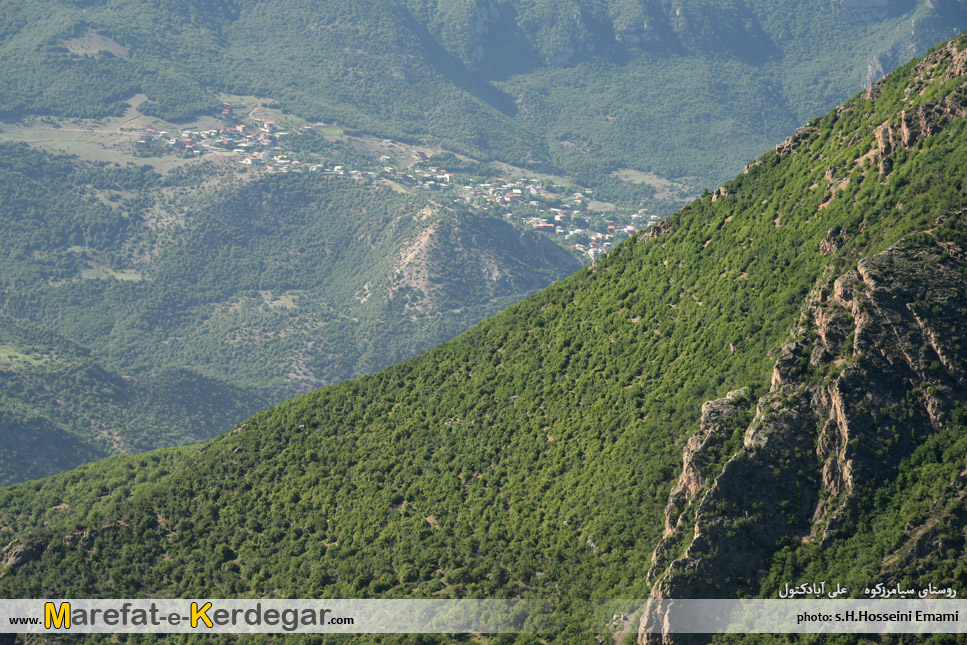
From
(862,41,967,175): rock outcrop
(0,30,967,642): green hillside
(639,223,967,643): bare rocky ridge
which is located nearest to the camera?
(639,223,967,643): bare rocky ridge

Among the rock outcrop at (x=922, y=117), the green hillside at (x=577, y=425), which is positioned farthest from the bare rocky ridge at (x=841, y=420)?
the rock outcrop at (x=922, y=117)

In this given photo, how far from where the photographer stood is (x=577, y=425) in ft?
284

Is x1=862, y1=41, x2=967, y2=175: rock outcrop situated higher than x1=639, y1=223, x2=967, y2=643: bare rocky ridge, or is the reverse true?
x1=862, y1=41, x2=967, y2=175: rock outcrop

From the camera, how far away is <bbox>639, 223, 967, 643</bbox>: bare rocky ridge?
5912 cm

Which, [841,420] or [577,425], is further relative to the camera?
[577,425]

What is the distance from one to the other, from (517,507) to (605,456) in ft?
27.7

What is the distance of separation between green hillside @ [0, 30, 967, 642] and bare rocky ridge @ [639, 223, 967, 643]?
0.93 ft

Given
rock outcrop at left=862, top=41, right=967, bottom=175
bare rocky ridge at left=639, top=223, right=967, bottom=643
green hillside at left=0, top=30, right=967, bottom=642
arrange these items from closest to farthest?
bare rocky ridge at left=639, top=223, right=967, bottom=643 < green hillside at left=0, top=30, right=967, bottom=642 < rock outcrop at left=862, top=41, right=967, bottom=175

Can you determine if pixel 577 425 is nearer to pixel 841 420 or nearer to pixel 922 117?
pixel 841 420

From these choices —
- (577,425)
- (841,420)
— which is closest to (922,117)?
(841,420)

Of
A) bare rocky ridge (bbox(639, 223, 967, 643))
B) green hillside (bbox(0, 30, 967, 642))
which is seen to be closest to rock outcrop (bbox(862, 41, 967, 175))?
green hillside (bbox(0, 30, 967, 642))

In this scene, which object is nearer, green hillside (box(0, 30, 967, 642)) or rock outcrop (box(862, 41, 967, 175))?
green hillside (box(0, 30, 967, 642))

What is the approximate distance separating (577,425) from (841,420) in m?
29.8

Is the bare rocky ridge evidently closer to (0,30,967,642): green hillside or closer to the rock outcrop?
(0,30,967,642): green hillside
